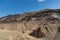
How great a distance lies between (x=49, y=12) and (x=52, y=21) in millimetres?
5049

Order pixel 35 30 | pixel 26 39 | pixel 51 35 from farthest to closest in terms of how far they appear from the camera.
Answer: pixel 51 35
pixel 35 30
pixel 26 39

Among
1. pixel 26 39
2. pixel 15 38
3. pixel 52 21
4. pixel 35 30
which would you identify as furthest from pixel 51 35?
pixel 15 38

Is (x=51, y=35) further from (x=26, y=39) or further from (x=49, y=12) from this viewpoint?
(x=49, y=12)

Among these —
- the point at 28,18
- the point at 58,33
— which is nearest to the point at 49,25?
the point at 58,33

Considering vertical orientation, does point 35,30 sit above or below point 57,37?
above

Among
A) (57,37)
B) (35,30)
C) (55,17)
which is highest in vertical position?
(55,17)

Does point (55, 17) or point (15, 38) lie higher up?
point (55, 17)

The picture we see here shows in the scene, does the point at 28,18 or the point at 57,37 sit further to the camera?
the point at 28,18

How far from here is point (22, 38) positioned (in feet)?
52.7

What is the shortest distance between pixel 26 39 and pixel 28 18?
15010mm

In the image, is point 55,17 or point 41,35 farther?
point 55,17

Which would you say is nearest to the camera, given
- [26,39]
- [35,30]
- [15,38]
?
[15,38]

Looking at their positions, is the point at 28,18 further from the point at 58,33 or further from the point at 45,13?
the point at 58,33

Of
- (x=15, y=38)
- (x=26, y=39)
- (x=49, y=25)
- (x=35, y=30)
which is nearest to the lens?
(x=15, y=38)
